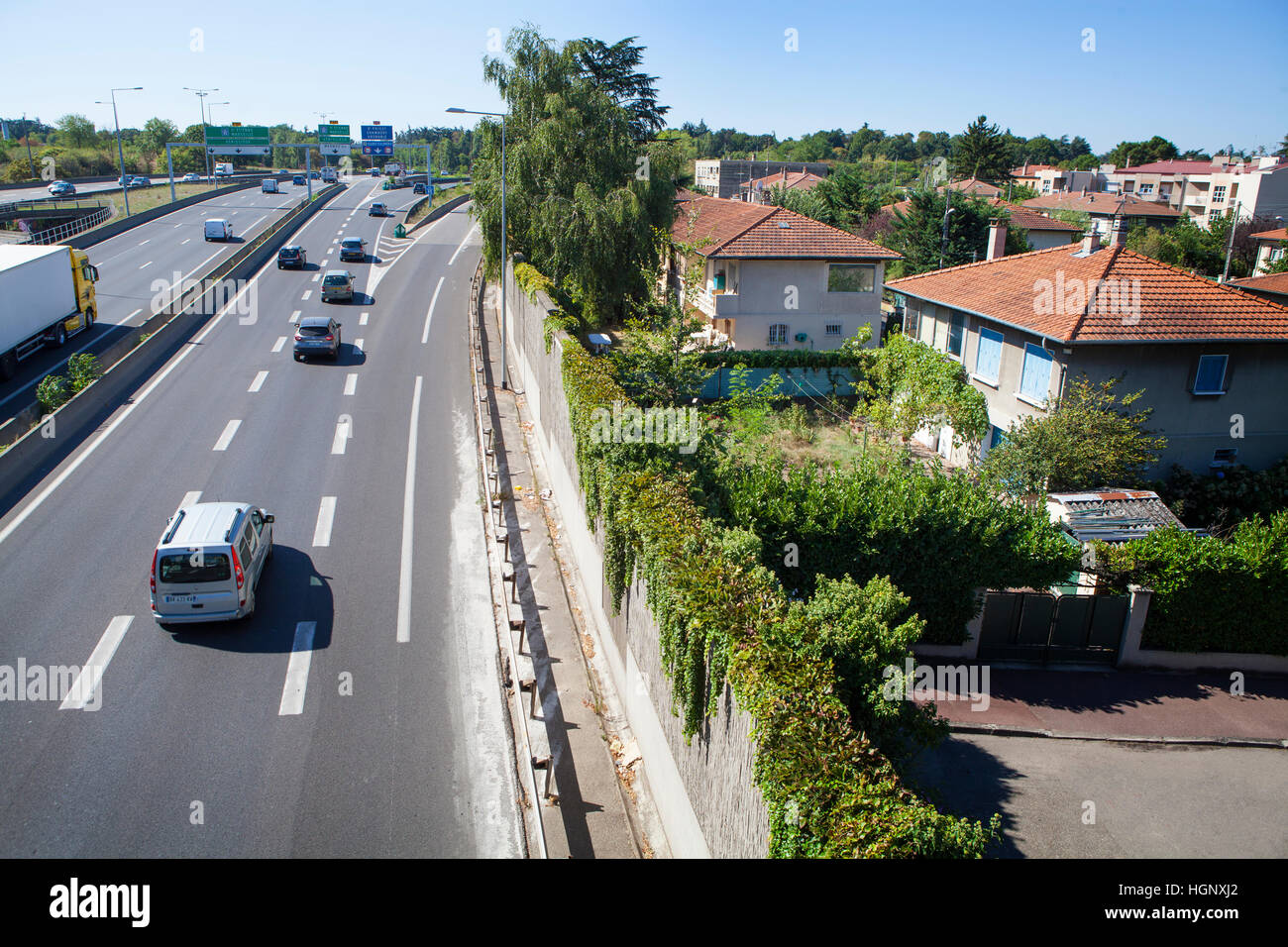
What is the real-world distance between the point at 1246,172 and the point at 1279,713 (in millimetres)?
75778

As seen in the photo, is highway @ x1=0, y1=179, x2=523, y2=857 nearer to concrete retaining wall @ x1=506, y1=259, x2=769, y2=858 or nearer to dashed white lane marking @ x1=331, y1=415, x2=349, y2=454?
dashed white lane marking @ x1=331, y1=415, x2=349, y2=454

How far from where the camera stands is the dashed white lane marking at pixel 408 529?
14641 millimetres

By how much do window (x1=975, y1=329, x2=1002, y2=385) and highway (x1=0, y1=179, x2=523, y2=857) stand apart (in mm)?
15550

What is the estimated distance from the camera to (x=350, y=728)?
11797 mm

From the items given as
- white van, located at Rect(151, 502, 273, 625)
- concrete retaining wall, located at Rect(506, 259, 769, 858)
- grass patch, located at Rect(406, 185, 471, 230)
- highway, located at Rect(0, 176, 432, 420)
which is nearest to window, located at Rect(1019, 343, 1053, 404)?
concrete retaining wall, located at Rect(506, 259, 769, 858)

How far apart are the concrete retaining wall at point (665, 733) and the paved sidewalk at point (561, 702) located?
0.49 meters

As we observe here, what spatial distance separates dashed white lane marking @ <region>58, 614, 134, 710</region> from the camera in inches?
474

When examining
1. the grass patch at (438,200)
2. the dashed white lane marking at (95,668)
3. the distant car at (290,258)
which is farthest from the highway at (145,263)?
the dashed white lane marking at (95,668)

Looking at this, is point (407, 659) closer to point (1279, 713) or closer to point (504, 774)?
point (504, 774)

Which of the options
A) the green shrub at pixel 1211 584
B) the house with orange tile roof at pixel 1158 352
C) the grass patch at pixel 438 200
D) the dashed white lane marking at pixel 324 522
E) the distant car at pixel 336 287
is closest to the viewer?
the green shrub at pixel 1211 584

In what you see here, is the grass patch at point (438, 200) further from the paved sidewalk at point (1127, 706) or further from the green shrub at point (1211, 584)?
the paved sidewalk at point (1127, 706)

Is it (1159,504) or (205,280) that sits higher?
(205,280)

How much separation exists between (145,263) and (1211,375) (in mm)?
47782
